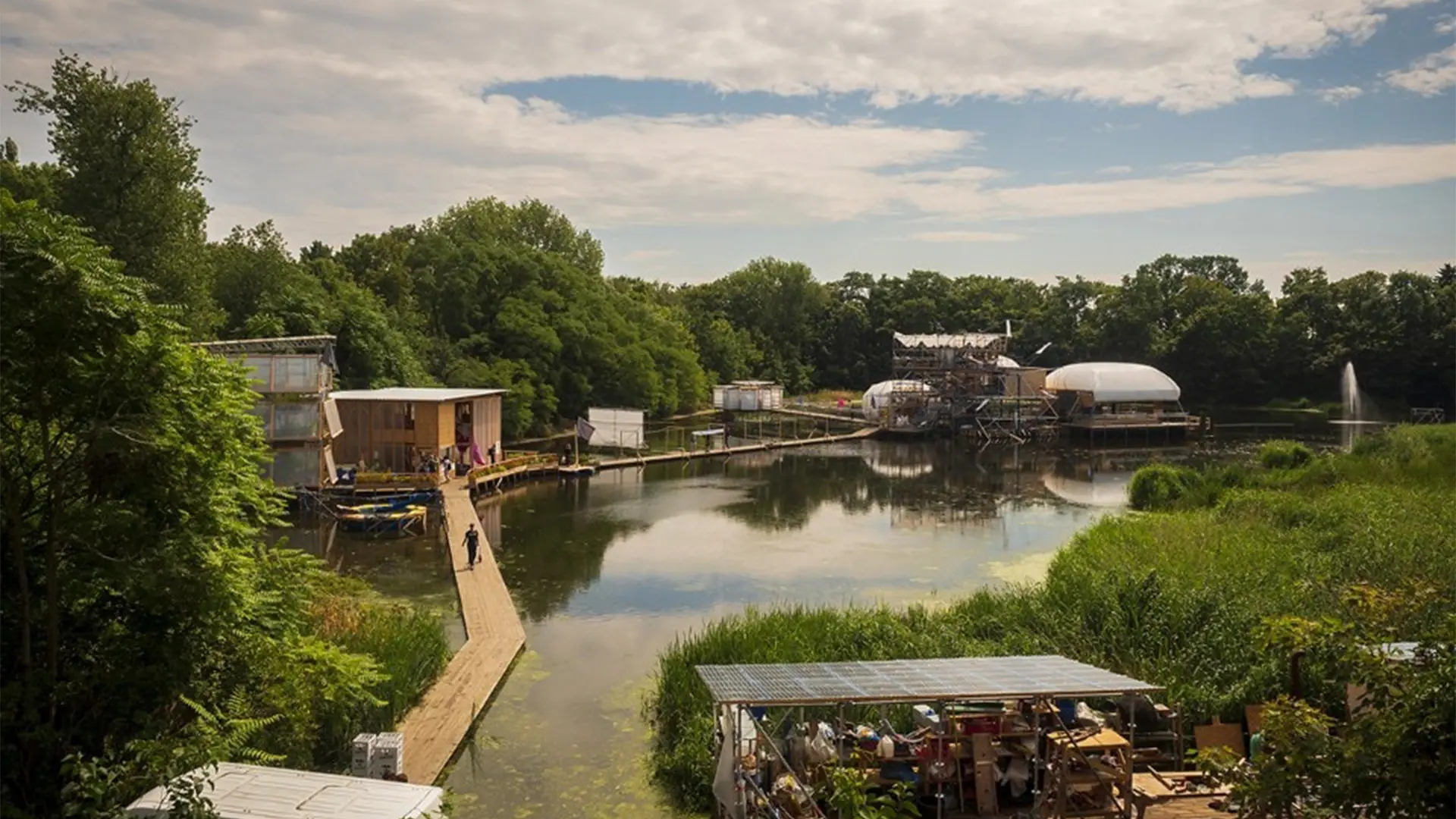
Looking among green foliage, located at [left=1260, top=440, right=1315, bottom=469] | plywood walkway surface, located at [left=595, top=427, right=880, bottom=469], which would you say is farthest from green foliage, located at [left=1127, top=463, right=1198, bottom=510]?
plywood walkway surface, located at [left=595, top=427, right=880, bottom=469]

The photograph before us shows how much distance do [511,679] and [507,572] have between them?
766 cm

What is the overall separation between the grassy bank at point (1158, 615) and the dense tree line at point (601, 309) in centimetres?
829

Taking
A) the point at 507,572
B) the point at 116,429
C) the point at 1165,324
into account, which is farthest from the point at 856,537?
the point at 1165,324

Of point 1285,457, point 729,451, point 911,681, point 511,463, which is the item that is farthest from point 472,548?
point 1285,457

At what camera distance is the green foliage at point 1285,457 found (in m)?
34.7

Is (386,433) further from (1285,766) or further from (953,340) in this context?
(953,340)

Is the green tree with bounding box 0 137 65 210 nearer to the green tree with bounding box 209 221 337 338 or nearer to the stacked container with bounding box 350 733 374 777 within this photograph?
the green tree with bounding box 209 221 337 338

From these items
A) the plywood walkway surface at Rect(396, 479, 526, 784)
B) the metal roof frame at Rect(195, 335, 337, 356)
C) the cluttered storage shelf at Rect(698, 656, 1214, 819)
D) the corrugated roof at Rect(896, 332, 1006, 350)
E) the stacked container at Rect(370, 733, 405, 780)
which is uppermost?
the corrugated roof at Rect(896, 332, 1006, 350)

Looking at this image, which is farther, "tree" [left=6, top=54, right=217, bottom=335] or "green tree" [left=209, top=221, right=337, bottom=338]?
"green tree" [left=209, top=221, right=337, bottom=338]

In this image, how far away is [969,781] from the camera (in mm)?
10602

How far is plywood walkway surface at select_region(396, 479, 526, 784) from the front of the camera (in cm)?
1302

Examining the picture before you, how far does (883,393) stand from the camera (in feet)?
195

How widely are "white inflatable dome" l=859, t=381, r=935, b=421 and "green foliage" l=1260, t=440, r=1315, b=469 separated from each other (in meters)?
23.6

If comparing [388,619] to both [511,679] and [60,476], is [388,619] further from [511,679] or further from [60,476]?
[60,476]
